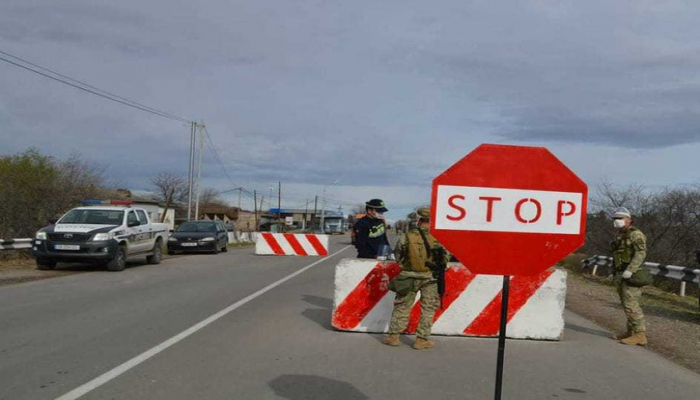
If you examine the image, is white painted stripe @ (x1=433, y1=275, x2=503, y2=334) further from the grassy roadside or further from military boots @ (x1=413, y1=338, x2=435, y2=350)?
the grassy roadside

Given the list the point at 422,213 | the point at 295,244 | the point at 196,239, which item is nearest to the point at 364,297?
the point at 422,213

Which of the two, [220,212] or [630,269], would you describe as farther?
[220,212]

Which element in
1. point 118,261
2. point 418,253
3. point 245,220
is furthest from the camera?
point 245,220

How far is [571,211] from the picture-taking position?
351cm

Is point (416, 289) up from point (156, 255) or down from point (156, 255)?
up

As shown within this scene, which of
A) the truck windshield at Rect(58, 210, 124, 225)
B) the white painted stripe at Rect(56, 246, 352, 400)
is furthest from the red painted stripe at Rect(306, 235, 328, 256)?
the white painted stripe at Rect(56, 246, 352, 400)

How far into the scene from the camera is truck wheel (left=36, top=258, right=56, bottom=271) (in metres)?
16.1

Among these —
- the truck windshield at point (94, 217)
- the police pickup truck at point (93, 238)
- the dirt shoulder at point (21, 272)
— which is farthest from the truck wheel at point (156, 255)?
the dirt shoulder at point (21, 272)

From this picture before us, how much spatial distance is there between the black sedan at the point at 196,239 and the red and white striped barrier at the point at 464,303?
58.9 feet

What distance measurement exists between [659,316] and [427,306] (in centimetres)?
588

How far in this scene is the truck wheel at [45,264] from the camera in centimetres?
1614

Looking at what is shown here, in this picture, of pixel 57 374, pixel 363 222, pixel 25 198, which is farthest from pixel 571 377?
pixel 25 198

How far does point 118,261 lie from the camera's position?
16.3 metres

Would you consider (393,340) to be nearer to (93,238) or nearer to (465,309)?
(465,309)
